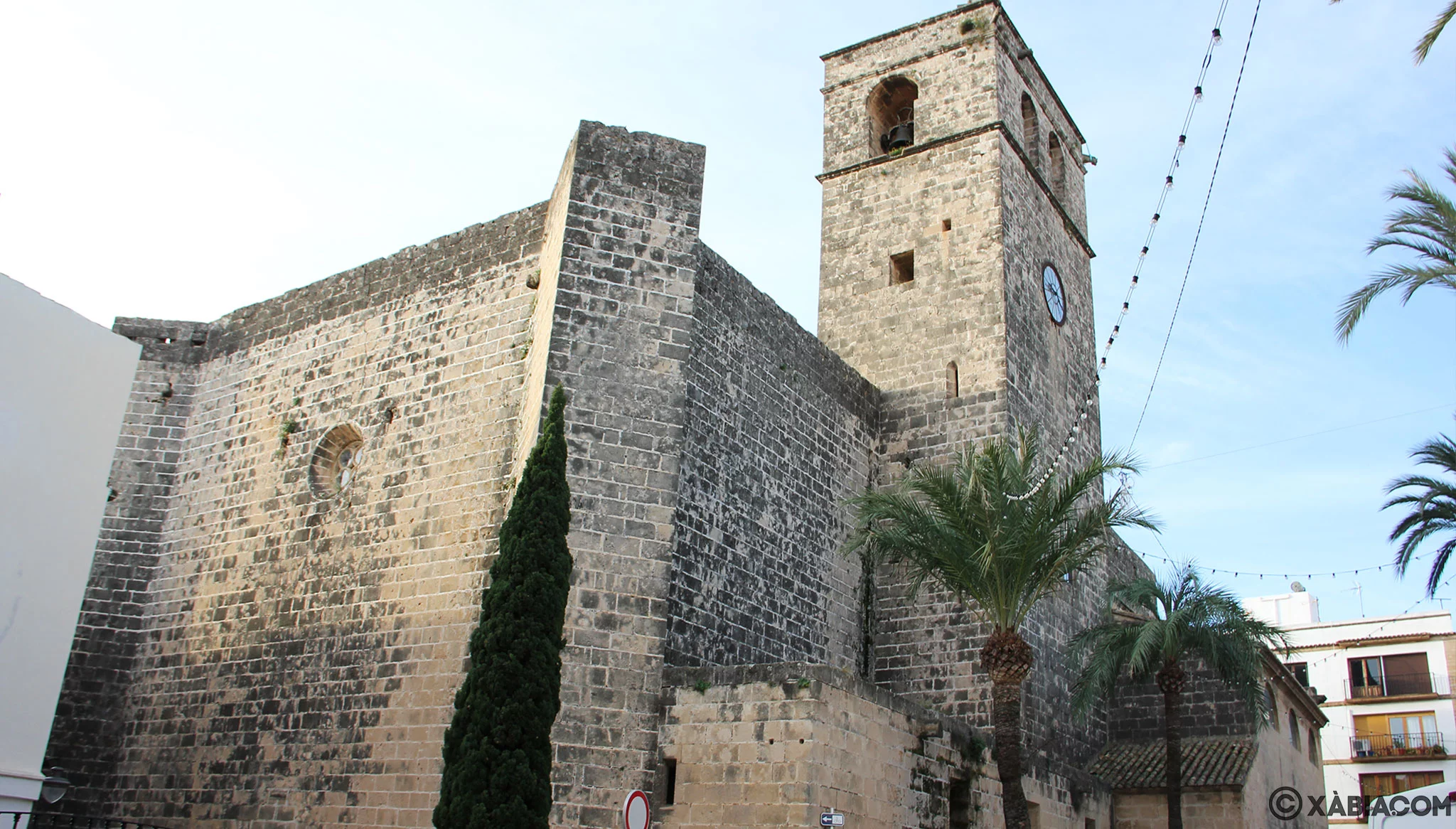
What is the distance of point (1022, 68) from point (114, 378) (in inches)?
528

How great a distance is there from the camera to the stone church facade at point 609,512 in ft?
32.3

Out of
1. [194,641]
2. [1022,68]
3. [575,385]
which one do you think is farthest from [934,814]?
[1022,68]

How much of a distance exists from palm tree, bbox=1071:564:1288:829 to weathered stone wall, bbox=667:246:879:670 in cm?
300

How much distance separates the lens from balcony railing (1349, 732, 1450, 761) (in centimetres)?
2588

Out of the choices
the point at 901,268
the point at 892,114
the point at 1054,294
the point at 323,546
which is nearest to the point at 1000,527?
the point at 901,268

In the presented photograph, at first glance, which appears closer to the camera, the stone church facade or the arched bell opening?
the stone church facade

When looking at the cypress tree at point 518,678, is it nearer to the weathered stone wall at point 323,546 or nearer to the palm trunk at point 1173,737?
the weathered stone wall at point 323,546

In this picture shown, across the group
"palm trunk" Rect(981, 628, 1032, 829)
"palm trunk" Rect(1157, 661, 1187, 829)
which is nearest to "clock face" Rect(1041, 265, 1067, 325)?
"palm trunk" Rect(1157, 661, 1187, 829)

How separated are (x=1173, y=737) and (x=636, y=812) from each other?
861 centimetres

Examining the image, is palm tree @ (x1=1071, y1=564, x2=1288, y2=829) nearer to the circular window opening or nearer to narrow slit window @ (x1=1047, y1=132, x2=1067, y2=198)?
narrow slit window @ (x1=1047, y1=132, x2=1067, y2=198)

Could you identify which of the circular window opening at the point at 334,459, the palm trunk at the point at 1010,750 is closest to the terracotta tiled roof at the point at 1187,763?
the palm trunk at the point at 1010,750

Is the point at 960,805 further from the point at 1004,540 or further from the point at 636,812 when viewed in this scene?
the point at 636,812

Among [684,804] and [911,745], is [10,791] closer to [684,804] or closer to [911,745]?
[684,804]

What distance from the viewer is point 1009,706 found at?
11.1 m
